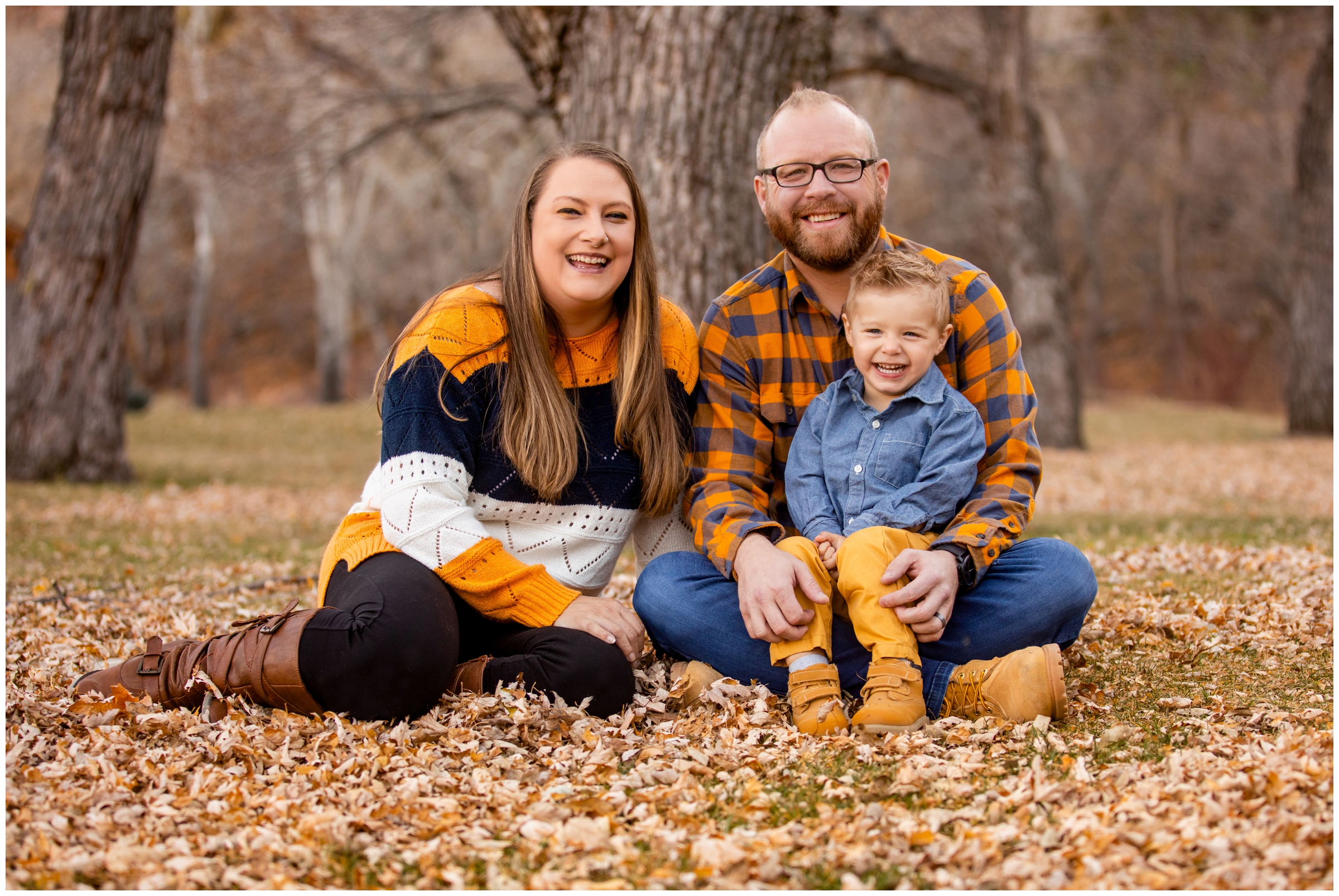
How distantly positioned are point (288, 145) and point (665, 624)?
1077 cm

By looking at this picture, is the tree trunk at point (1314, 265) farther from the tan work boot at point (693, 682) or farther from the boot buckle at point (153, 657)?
the boot buckle at point (153, 657)

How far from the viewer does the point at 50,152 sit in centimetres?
852

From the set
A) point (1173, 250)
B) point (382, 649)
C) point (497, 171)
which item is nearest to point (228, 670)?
point (382, 649)

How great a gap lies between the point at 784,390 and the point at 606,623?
3.01ft

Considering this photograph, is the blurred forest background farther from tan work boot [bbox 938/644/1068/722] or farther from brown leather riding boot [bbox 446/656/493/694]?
tan work boot [bbox 938/644/1068/722]

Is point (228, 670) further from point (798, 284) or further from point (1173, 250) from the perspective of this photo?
point (1173, 250)

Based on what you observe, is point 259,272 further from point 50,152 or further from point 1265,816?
point 1265,816

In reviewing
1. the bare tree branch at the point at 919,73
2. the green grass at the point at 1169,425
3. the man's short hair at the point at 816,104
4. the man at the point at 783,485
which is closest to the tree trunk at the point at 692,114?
the man at the point at 783,485

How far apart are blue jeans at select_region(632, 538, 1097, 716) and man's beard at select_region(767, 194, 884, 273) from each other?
97cm

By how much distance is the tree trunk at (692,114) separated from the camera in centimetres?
495

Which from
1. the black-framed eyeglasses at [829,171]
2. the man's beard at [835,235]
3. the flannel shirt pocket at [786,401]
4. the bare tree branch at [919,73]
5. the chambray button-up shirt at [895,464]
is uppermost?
the bare tree branch at [919,73]

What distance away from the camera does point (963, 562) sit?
2.97 m

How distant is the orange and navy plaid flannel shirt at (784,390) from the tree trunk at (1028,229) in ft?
29.5

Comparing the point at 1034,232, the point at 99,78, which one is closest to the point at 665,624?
the point at 99,78
